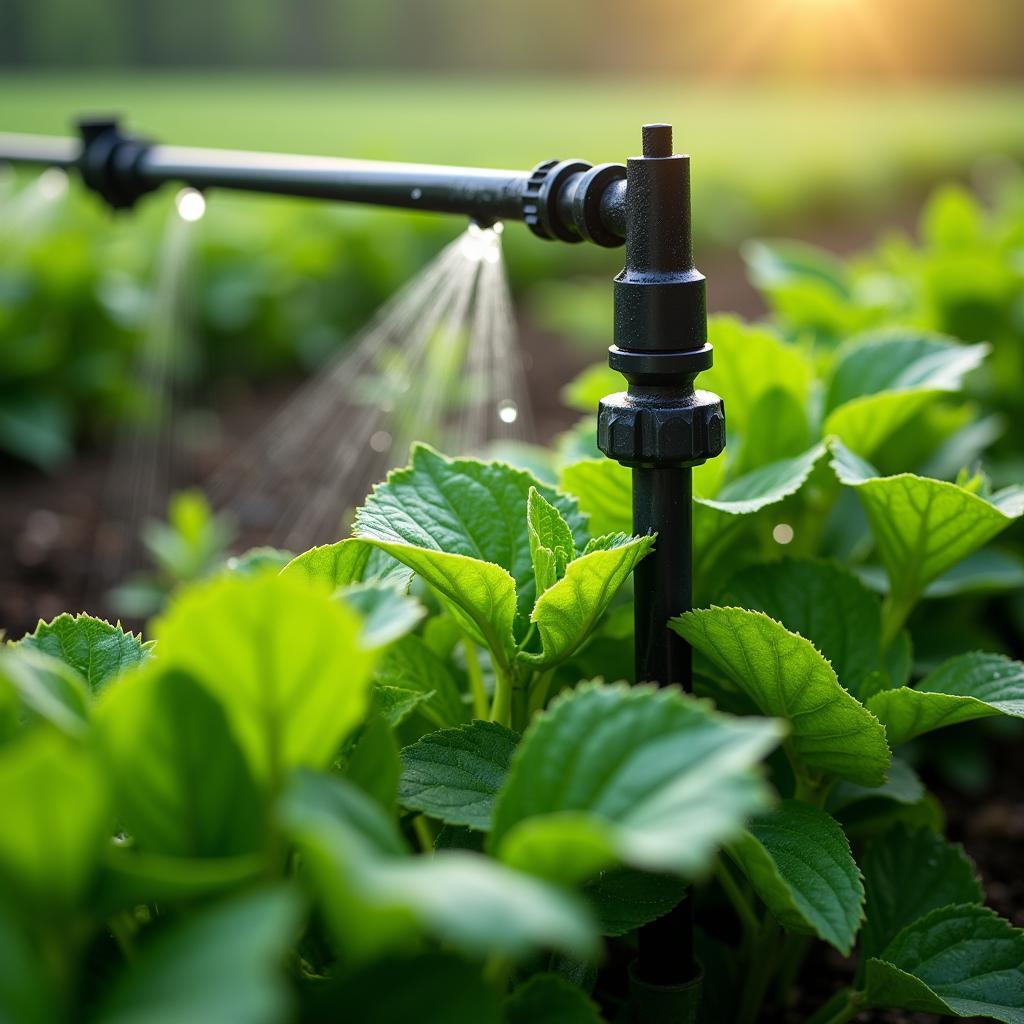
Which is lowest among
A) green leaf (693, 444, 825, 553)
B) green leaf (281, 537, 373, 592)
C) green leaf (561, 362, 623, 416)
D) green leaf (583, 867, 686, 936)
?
green leaf (583, 867, 686, 936)

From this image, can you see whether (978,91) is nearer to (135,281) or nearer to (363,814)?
(135,281)

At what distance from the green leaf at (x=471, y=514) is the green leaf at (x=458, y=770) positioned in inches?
2.4

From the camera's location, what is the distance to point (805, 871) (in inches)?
28.7

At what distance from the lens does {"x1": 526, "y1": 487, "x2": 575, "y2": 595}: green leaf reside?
726 mm

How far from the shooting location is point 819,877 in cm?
72

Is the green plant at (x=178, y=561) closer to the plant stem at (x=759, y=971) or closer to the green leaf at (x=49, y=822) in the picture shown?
the plant stem at (x=759, y=971)

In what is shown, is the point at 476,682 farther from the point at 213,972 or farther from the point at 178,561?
the point at 178,561

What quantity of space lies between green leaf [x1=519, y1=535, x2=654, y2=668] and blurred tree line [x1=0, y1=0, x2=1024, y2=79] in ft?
36.7

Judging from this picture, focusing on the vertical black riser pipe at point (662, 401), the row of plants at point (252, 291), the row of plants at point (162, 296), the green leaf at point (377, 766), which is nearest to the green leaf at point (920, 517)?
the vertical black riser pipe at point (662, 401)

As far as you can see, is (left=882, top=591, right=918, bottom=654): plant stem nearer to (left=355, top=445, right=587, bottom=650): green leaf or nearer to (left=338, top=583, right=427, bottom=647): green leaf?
(left=355, top=445, right=587, bottom=650): green leaf

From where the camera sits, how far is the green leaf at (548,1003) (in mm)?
589

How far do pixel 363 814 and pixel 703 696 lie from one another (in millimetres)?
460

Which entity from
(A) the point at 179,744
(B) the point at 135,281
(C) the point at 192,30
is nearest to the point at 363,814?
(A) the point at 179,744

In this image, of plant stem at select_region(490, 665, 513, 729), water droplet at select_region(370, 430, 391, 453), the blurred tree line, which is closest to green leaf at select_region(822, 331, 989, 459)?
plant stem at select_region(490, 665, 513, 729)
